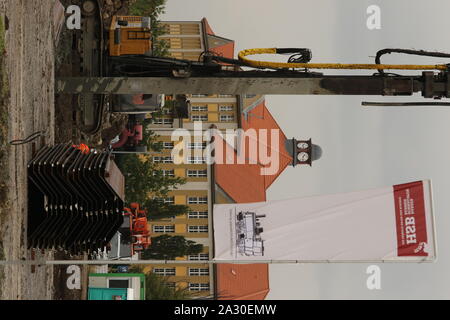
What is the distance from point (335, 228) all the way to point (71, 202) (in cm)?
591

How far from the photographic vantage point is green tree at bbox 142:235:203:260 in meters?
54.3

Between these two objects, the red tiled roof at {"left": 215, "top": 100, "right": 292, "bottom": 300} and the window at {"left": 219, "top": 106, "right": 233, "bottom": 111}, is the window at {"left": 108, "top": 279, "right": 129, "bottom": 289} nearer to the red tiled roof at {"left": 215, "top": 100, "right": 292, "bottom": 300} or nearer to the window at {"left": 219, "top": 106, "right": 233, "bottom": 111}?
the red tiled roof at {"left": 215, "top": 100, "right": 292, "bottom": 300}

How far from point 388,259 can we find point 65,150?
7.73 m

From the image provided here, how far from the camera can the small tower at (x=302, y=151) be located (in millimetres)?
65812

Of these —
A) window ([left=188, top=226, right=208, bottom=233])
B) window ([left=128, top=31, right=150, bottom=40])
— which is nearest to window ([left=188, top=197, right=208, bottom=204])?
window ([left=188, top=226, right=208, bottom=233])

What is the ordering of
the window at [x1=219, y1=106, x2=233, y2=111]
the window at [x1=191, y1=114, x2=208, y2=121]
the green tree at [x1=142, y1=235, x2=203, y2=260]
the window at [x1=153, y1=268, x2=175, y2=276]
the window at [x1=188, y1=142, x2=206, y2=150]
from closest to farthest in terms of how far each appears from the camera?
1. the green tree at [x1=142, y1=235, x2=203, y2=260]
2. the window at [x1=153, y1=268, x2=175, y2=276]
3. the window at [x1=188, y1=142, x2=206, y2=150]
4. the window at [x1=219, y1=106, x2=233, y2=111]
5. the window at [x1=191, y1=114, x2=208, y2=121]

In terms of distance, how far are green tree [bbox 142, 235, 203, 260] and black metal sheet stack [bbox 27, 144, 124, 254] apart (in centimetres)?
3787

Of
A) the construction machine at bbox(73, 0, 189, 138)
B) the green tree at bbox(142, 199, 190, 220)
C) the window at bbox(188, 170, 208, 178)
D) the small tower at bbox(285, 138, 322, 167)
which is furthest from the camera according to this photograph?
the window at bbox(188, 170, 208, 178)

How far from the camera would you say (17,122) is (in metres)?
14.3

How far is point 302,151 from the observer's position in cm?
6669

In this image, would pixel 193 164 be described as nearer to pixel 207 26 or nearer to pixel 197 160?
pixel 197 160

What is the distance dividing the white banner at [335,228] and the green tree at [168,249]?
38.8 meters

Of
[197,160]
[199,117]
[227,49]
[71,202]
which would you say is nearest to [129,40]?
[71,202]

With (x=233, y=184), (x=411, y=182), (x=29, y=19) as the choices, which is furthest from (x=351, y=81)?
(x=233, y=184)
